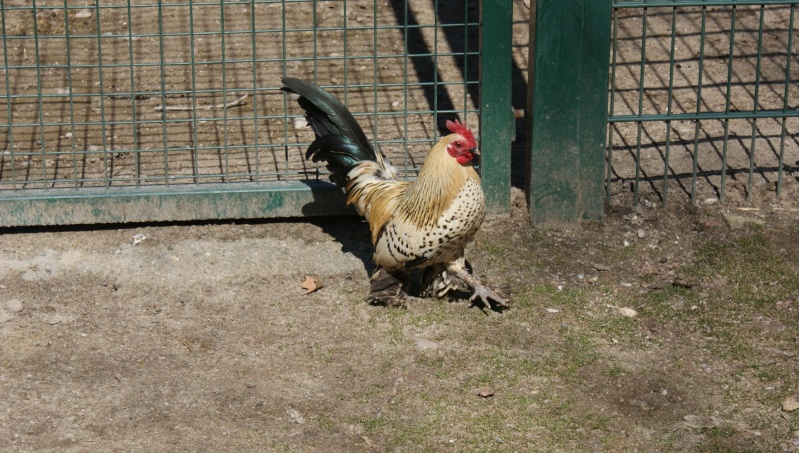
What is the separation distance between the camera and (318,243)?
7027 mm

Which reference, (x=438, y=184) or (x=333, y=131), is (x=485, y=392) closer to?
(x=438, y=184)

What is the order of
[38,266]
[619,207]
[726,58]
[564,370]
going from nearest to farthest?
[564,370] → [38,266] → [619,207] → [726,58]

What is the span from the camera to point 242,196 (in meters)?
7.11

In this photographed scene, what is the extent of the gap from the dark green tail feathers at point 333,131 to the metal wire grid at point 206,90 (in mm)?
537

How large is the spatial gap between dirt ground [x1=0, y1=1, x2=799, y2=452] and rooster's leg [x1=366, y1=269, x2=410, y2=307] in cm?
7

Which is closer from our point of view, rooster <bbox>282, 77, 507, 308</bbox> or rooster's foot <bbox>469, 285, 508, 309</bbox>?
rooster <bbox>282, 77, 507, 308</bbox>

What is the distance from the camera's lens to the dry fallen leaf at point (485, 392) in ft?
17.8

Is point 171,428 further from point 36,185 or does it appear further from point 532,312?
point 36,185

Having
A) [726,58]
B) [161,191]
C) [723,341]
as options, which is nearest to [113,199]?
[161,191]

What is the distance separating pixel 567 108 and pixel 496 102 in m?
0.45

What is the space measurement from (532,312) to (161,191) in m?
2.55

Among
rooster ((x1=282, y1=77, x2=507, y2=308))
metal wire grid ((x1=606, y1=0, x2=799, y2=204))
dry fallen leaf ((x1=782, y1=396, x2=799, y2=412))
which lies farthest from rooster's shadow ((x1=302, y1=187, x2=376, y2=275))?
dry fallen leaf ((x1=782, y1=396, x2=799, y2=412))

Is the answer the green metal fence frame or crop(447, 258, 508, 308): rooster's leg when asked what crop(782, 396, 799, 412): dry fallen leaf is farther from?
the green metal fence frame

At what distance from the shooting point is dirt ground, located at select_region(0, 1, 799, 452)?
5.16 metres
